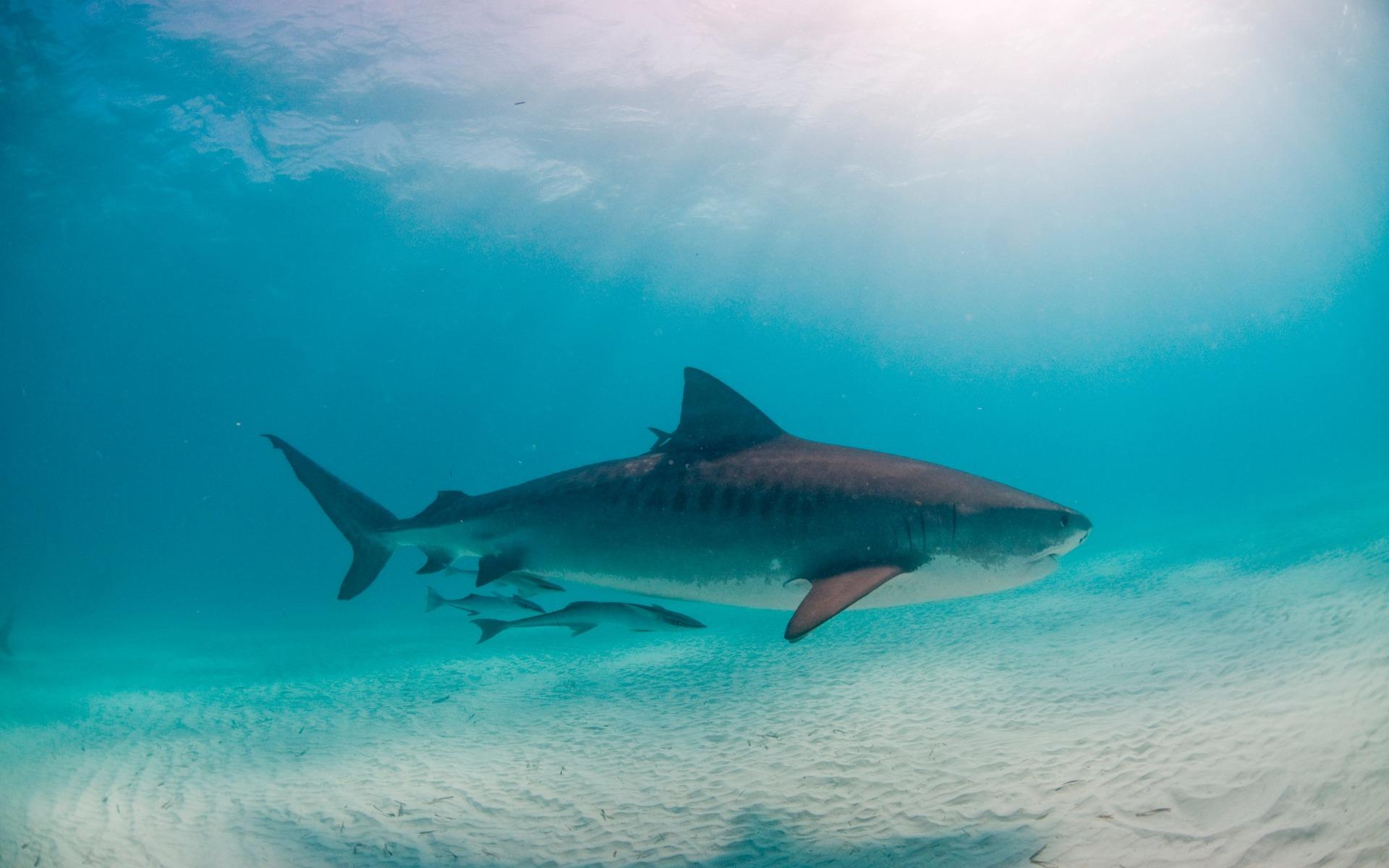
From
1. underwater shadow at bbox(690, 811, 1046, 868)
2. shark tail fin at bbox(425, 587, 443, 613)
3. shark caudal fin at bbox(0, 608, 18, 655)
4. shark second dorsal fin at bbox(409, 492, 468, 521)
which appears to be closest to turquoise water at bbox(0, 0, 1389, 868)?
underwater shadow at bbox(690, 811, 1046, 868)

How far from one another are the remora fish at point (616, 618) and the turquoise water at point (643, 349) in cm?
142

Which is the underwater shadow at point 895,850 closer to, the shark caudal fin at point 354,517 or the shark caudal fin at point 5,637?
the shark caudal fin at point 354,517

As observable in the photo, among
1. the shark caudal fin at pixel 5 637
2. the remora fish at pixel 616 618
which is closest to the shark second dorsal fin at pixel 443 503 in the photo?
the remora fish at pixel 616 618

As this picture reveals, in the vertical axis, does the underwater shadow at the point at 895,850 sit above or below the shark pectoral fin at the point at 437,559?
below

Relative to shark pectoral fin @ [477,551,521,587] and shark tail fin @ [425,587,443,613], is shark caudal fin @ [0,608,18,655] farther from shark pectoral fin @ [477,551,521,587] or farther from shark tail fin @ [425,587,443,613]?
shark pectoral fin @ [477,551,521,587]

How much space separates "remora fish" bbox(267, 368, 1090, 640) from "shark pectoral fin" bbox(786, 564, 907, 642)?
0.01 m

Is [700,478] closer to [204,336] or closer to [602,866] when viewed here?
[602,866]

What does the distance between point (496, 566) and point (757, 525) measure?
2198 millimetres

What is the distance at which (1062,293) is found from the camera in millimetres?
90812

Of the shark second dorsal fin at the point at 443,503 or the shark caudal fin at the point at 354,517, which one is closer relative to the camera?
the shark second dorsal fin at the point at 443,503

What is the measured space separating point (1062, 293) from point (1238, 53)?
70852 millimetres

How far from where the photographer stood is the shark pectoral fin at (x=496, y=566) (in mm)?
5094

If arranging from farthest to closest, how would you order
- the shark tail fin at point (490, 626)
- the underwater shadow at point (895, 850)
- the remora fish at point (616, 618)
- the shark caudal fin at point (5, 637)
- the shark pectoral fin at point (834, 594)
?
the shark caudal fin at point (5, 637), the shark tail fin at point (490, 626), the remora fish at point (616, 618), the underwater shadow at point (895, 850), the shark pectoral fin at point (834, 594)

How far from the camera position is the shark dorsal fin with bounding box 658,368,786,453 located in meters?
5.12
